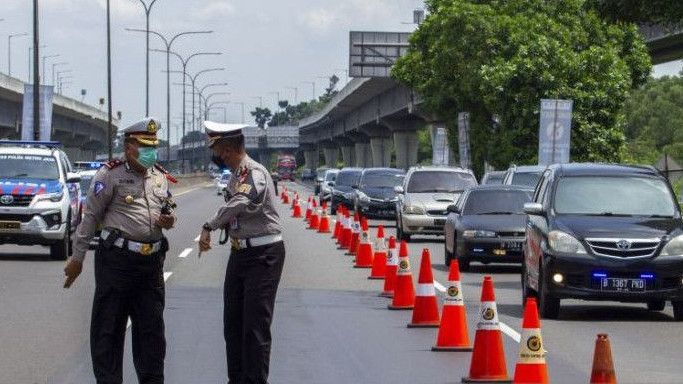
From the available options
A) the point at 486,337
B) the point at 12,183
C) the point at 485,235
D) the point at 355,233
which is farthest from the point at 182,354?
the point at 355,233

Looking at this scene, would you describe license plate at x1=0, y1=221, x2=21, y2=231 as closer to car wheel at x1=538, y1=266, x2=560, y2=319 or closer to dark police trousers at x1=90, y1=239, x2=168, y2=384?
car wheel at x1=538, y1=266, x2=560, y2=319

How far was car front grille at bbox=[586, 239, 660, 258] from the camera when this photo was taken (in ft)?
61.7

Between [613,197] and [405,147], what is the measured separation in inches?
3504

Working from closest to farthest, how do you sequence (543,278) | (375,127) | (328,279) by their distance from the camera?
(543,278) → (328,279) → (375,127)

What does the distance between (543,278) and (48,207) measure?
40.2 feet

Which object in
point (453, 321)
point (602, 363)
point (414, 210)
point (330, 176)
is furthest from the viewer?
point (330, 176)

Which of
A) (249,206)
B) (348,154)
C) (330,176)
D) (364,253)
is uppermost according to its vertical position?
(249,206)

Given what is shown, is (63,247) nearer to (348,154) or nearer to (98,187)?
(98,187)

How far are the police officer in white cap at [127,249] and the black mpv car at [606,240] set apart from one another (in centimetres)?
845

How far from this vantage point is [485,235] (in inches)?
1074

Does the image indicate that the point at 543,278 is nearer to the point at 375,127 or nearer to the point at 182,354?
the point at 182,354

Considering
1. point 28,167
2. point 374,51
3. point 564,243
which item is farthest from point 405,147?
point 564,243

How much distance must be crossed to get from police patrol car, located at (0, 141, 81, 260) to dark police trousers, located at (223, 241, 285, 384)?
1802 cm

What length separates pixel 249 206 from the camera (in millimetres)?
11070
